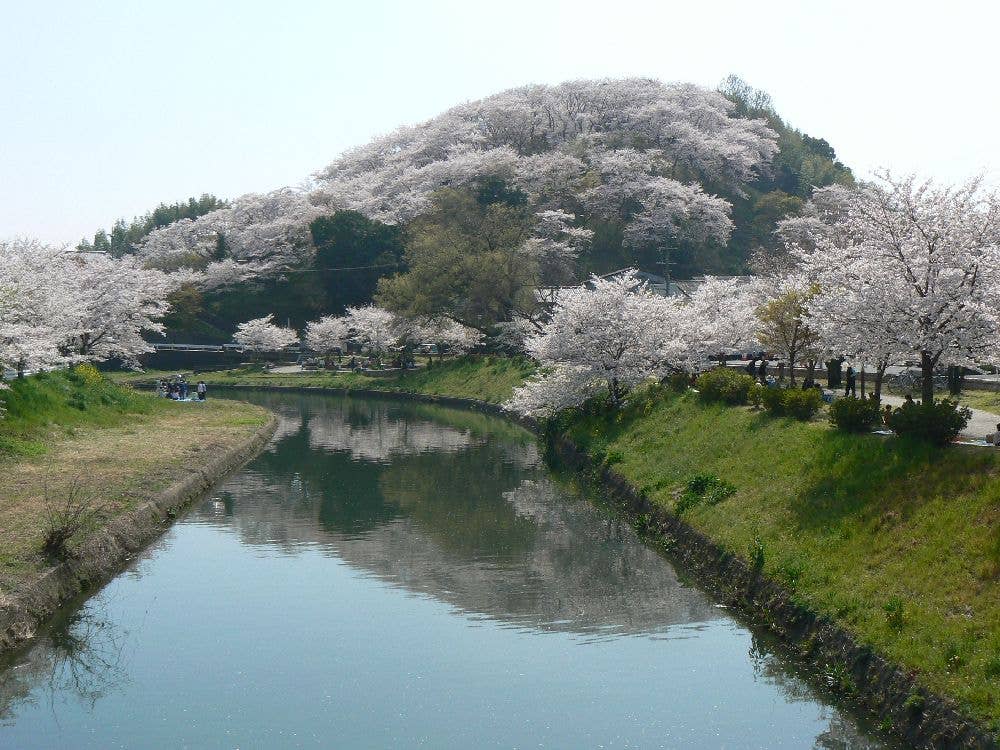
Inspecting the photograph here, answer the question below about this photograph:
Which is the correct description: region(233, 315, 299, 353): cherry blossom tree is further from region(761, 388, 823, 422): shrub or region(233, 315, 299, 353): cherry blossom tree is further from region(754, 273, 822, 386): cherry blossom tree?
region(761, 388, 823, 422): shrub

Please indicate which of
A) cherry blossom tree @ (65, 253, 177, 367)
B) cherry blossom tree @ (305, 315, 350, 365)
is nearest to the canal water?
cherry blossom tree @ (65, 253, 177, 367)

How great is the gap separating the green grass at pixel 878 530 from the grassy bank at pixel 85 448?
566 inches

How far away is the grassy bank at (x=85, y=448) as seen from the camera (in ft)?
72.8

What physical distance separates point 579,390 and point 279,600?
873 inches

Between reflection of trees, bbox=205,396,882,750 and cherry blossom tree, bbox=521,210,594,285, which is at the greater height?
cherry blossom tree, bbox=521,210,594,285

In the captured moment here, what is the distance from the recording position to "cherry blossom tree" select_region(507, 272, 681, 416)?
131ft

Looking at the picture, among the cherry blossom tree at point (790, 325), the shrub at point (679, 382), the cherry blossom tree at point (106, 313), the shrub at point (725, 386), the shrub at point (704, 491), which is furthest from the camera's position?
the cherry blossom tree at point (106, 313)

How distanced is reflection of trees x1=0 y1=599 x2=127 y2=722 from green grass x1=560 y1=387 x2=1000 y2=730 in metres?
12.0

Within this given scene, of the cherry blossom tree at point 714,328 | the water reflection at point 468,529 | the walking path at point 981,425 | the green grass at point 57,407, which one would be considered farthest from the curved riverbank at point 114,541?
the walking path at point 981,425

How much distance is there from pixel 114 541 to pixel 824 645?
16002 mm

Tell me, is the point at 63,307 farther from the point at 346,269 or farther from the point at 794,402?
the point at 346,269

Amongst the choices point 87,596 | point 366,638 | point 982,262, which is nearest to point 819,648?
point 366,638

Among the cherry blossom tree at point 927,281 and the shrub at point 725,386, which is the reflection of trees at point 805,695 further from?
the shrub at point 725,386

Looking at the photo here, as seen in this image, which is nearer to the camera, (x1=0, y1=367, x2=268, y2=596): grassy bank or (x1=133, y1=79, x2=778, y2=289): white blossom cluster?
(x1=0, y1=367, x2=268, y2=596): grassy bank
